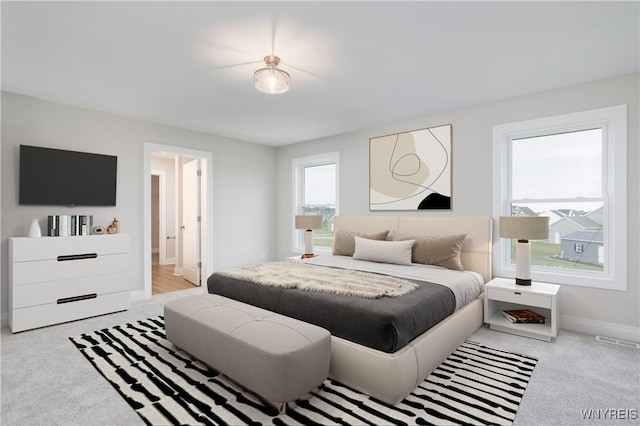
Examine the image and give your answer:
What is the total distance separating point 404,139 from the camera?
446cm

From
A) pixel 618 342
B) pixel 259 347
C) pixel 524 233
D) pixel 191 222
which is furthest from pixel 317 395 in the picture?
Answer: pixel 191 222

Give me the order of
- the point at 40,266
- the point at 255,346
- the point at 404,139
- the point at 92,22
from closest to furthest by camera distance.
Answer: the point at 255,346
the point at 92,22
the point at 40,266
the point at 404,139

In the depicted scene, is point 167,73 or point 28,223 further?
point 28,223

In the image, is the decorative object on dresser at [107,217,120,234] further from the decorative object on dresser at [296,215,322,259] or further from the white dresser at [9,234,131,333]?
the decorative object on dresser at [296,215,322,259]

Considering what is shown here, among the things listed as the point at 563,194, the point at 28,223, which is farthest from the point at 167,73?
the point at 563,194

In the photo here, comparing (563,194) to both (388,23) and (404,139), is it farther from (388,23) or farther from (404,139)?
(388,23)

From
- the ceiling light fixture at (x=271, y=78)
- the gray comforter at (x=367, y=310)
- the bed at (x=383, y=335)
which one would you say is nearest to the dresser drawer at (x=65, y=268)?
the bed at (x=383, y=335)

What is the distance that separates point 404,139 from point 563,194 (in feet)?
6.40

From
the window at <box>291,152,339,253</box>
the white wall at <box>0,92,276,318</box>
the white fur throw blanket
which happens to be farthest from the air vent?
the white wall at <box>0,92,276,318</box>

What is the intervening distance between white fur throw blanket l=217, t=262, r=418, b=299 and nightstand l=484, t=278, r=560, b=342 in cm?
112

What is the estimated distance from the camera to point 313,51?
8.39 ft

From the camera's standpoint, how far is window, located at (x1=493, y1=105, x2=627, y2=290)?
3051 mm

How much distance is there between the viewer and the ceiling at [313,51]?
6.77ft

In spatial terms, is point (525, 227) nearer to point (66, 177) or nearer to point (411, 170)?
point (411, 170)
